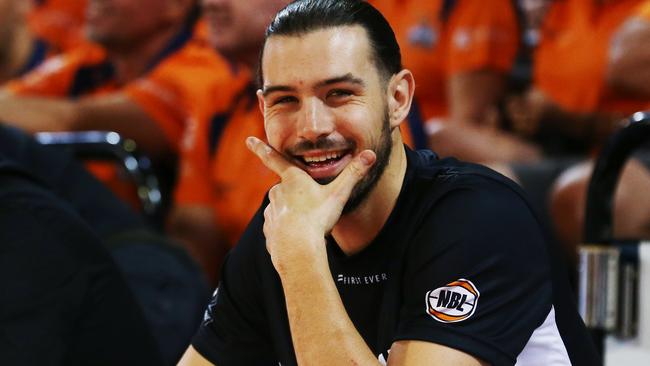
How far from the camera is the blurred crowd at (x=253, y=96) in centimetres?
237

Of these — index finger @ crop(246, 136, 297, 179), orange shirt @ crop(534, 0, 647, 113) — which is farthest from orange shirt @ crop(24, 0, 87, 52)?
index finger @ crop(246, 136, 297, 179)

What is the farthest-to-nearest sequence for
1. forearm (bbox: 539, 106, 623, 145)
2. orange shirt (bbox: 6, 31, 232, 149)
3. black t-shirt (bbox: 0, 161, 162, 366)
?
orange shirt (bbox: 6, 31, 232, 149)
forearm (bbox: 539, 106, 623, 145)
black t-shirt (bbox: 0, 161, 162, 366)

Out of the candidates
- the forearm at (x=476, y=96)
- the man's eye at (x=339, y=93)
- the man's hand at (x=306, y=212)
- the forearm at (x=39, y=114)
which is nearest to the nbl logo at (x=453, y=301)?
the man's hand at (x=306, y=212)

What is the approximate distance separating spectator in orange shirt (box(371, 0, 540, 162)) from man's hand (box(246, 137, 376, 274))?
5.53 feet

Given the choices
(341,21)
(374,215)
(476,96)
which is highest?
(341,21)

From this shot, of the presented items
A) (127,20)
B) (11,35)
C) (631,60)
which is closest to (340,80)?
(11,35)

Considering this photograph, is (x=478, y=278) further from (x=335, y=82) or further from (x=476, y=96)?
(x=476, y=96)

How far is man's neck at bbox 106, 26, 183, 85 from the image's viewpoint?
3.32m

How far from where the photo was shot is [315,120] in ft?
3.94

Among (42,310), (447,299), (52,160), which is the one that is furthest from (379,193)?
(52,160)

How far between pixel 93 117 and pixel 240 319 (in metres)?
1.80

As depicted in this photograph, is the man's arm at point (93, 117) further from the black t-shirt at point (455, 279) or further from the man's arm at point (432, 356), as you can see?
the man's arm at point (432, 356)

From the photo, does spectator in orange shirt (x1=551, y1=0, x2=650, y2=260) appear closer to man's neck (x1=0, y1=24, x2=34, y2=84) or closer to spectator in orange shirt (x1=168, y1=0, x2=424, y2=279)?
spectator in orange shirt (x1=168, y1=0, x2=424, y2=279)

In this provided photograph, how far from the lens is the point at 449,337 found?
116 cm
